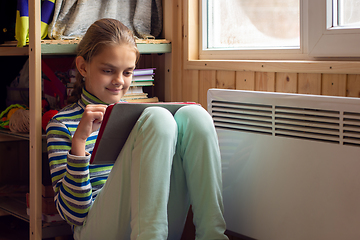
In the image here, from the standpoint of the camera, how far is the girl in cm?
97

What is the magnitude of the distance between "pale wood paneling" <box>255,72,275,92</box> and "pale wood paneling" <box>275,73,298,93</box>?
0.02 metres

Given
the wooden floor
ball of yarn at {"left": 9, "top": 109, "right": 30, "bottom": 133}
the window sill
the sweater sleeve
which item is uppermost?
the window sill

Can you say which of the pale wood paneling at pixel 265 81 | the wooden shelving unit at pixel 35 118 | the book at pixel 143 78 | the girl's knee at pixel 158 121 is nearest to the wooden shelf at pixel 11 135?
the wooden shelving unit at pixel 35 118

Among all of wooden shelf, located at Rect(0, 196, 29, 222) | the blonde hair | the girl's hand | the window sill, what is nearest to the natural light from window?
the window sill

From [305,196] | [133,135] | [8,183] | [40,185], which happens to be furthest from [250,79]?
[8,183]

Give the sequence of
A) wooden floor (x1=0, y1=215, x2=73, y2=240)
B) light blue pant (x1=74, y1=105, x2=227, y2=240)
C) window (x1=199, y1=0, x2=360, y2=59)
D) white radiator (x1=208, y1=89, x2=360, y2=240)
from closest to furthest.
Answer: light blue pant (x1=74, y1=105, x2=227, y2=240), white radiator (x1=208, y1=89, x2=360, y2=240), window (x1=199, y1=0, x2=360, y2=59), wooden floor (x1=0, y1=215, x2=73, y2=240)

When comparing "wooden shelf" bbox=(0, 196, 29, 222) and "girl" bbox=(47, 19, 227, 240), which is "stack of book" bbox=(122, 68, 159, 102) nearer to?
"girl" bbox=(47, 19, 227, 240)

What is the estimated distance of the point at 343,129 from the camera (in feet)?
3.54

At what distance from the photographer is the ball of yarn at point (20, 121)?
4.72 ft

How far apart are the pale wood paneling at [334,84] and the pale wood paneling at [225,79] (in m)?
0.37

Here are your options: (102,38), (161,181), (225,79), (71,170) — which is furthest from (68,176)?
(225,79)

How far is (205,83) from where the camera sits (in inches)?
63.2

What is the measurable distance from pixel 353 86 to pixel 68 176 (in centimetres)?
86

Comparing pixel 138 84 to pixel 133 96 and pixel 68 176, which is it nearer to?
pixel 133 96
